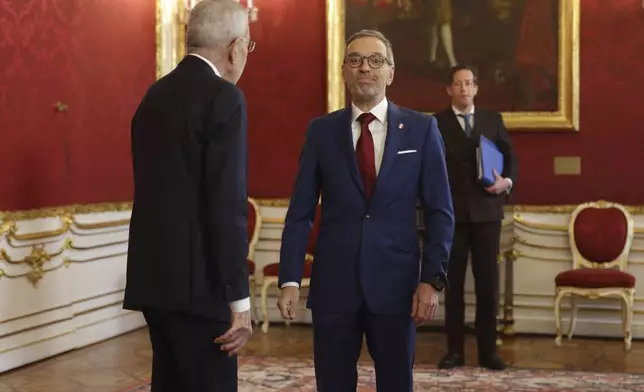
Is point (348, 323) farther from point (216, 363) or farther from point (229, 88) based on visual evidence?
point (229, 88)

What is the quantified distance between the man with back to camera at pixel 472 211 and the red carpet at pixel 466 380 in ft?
0.57

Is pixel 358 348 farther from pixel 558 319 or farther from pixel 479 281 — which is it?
pixel 558 319

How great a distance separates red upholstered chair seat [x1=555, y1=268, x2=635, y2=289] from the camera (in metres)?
5.61

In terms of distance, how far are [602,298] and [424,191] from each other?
3943 mm

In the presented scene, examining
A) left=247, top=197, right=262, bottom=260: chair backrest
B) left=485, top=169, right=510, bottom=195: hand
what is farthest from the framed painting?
left=485, top=169, right=510, bottom=195: hand

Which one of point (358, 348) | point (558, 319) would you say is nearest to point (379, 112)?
point (358, 348)

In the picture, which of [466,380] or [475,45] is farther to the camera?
[475,45]

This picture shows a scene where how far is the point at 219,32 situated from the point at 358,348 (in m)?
0.97

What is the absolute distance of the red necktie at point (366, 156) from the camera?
2518 mm

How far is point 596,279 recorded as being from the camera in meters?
5.62

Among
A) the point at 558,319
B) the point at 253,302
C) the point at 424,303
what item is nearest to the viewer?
the point at 424,303

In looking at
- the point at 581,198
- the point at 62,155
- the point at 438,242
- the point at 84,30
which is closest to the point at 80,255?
the point at 62,155

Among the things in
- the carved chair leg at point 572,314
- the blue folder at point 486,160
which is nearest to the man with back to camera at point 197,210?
the blue folder at point 486,160

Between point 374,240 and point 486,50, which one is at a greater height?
point 486,50
